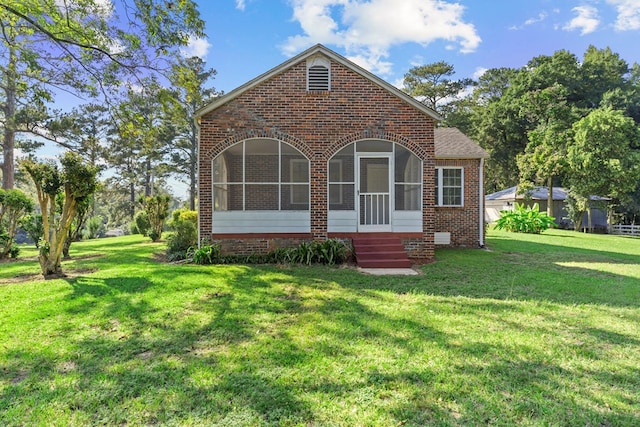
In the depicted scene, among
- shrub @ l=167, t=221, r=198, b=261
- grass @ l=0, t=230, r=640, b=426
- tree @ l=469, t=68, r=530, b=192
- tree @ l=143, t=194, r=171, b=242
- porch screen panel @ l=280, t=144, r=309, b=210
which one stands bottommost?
grass @ l=0, t=230, r=640, b=426

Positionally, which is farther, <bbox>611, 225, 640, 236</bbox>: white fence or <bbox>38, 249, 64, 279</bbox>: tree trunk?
<bbox>611, 225, 640, 236</bbox>: white fence

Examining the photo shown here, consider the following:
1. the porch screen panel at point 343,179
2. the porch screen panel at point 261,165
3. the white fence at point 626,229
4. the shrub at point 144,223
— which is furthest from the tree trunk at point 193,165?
the white fence at point 626,229

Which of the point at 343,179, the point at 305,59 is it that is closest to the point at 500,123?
the point at 343,179

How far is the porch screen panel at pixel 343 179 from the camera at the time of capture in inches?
395

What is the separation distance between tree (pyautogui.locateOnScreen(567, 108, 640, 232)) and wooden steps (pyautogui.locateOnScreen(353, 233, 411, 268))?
18701 mm

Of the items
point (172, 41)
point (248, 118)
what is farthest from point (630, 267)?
point (172, 41)

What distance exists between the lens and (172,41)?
864cm

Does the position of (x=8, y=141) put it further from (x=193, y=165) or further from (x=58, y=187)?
(x=58, y=187)

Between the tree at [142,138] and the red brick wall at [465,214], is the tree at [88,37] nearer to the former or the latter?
the tree at [142,138]

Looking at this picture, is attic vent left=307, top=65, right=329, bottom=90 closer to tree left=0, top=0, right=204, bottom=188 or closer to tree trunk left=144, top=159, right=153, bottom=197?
tree left=0, top=0, right=204, bottom=188

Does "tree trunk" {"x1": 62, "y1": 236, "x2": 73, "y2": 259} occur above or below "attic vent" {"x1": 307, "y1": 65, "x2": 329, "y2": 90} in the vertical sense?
below

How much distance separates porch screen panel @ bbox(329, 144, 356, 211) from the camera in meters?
10.0

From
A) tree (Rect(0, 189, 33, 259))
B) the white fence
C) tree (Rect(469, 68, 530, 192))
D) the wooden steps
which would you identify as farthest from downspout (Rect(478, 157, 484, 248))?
the white fence

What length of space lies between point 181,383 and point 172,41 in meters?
8.75
